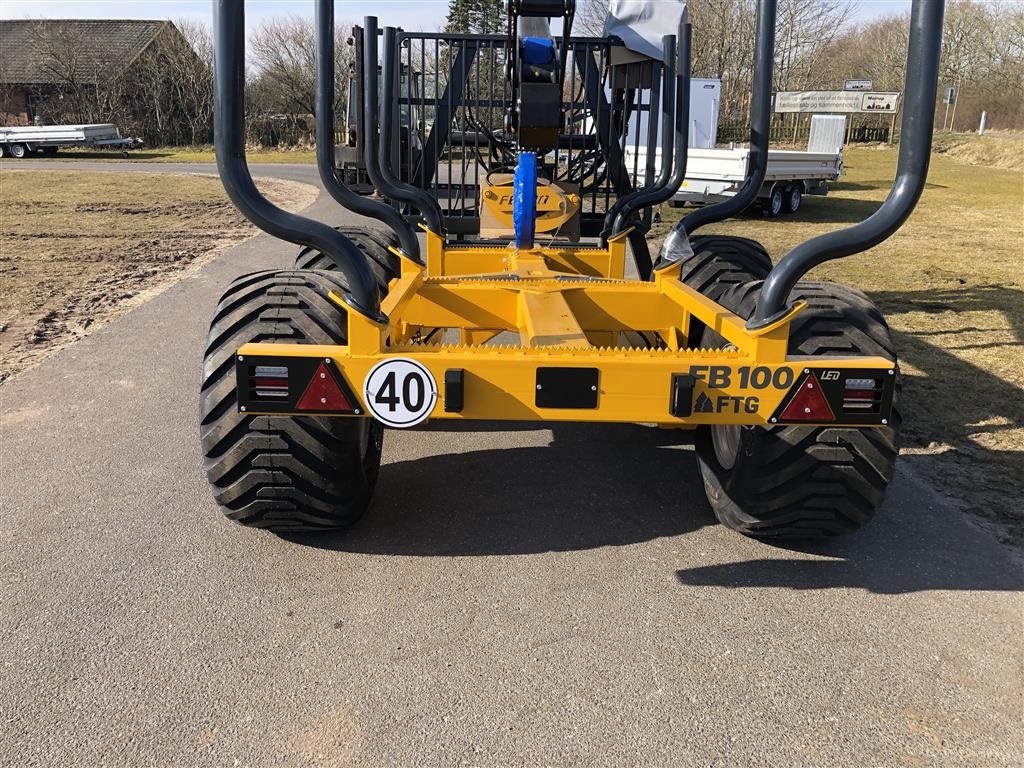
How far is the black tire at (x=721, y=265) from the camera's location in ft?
17.6

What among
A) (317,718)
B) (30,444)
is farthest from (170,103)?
(317,718)

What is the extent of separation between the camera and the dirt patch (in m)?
8.23

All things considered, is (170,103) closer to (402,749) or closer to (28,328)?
(28,328)

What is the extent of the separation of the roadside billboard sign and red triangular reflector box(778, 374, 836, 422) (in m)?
37.4

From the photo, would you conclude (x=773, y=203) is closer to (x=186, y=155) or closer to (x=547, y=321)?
(x=547, y=321)

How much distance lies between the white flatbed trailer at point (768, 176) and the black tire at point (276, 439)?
1438cm

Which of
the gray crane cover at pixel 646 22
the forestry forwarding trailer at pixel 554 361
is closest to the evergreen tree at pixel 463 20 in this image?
the gray crane cover at pixel 646 22

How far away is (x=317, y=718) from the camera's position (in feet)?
8.95

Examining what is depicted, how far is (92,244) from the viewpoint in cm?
1302

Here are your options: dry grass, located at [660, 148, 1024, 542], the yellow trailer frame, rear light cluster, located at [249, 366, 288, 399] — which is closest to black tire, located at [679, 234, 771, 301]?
dry grass, located at [660, 148, 1024, 542]

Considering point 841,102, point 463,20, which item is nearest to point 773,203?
point 463,20

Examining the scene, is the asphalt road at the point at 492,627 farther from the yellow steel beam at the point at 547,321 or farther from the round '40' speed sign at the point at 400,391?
the yellow steel beam at the point at 547,321

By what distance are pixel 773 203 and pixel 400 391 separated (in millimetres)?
18010

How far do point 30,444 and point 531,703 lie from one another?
3611 millimetres
